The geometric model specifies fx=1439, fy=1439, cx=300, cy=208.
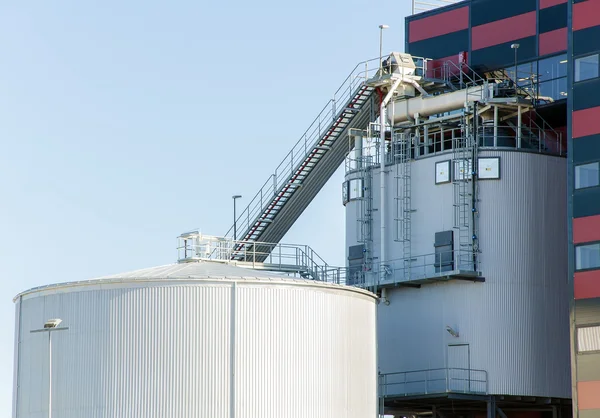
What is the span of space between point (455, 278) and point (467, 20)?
18.9 meters

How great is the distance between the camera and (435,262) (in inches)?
2847

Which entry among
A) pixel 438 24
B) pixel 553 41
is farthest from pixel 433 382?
pixel 438 24

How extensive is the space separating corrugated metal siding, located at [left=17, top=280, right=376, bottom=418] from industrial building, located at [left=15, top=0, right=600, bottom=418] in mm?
90

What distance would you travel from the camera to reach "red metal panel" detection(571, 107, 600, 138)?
216ft

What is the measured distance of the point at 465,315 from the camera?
7125 cm

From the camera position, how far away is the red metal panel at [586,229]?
65.1 metres

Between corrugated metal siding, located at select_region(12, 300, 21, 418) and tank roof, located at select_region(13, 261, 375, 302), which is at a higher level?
tank roof, located at select_region(13, 261, 375, 302)

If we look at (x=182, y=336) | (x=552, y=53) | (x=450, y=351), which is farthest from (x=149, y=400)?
(x=552, y=53)

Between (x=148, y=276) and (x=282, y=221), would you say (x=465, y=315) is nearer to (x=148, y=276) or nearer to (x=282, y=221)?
(x=282, y=221)

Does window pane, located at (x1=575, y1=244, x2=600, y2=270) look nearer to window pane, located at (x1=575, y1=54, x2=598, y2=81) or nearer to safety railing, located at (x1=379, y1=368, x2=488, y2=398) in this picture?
window pane, located at (x1=575, y1=54, x2=598, y2=81)

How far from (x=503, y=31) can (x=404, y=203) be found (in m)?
13.4

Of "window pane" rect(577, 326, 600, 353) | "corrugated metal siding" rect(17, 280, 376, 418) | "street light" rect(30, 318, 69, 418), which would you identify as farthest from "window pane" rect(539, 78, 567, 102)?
"street light" rect(30, 318, 69, 418)

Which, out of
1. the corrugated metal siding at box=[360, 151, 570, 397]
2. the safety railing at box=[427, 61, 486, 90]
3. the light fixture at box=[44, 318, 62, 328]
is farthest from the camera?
the safety railing at box=[427, 61, 486, 90]

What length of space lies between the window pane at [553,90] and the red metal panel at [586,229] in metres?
12.6
